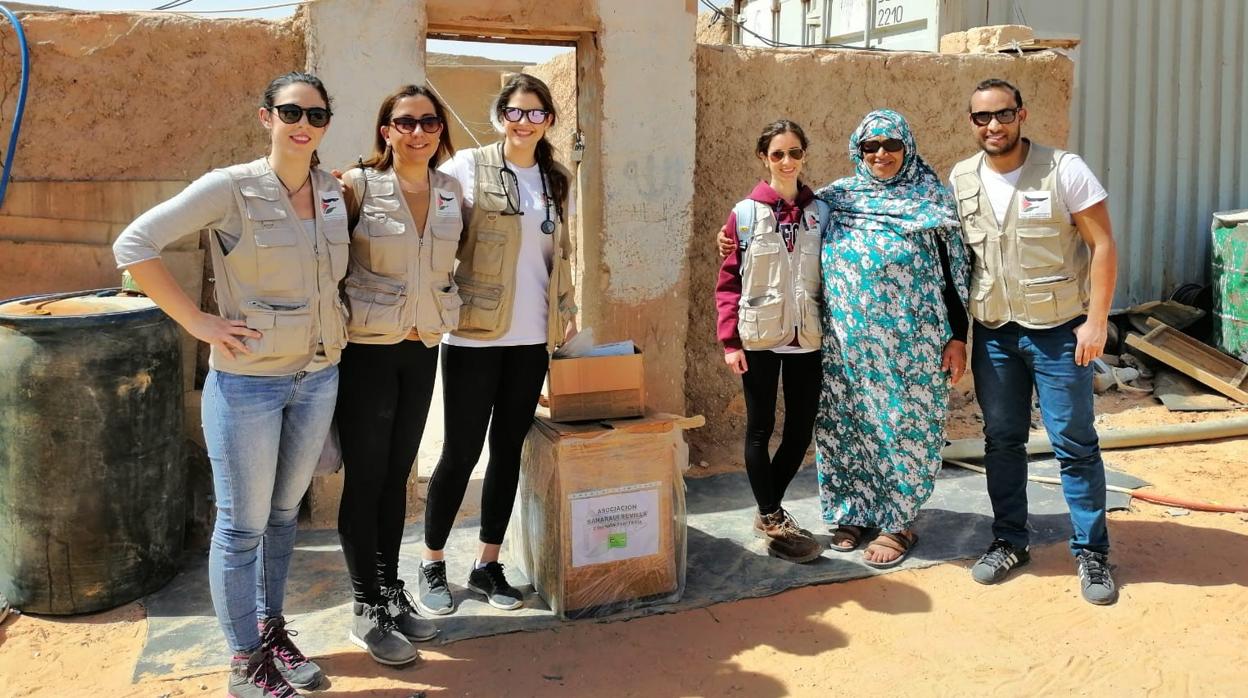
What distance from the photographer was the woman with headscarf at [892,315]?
351 cm

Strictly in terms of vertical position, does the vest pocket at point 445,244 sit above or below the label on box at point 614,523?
above

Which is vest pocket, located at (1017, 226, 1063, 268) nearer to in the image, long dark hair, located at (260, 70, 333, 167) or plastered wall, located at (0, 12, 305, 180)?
long dark hair, located at (260, 70, 333, 167)

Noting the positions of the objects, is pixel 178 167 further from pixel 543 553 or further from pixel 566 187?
pixel 543 553

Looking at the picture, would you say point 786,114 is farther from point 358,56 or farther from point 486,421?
point 486,421

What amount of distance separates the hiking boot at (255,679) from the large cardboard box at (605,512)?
0.97 metres

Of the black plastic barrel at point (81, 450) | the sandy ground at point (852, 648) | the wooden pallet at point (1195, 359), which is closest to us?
the sandy ground at point (852, 648)

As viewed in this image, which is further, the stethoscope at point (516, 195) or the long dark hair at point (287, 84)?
the stethoscope at point (516, 195)

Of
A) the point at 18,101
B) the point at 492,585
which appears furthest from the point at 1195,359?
the point at 18,101

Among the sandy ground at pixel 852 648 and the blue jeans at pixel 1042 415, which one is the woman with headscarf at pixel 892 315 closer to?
the blue jeans at pixel 1042 415

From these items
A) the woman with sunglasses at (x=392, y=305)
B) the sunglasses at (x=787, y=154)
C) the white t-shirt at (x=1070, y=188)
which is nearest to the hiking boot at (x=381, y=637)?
the woman with sunglasses at (x=392, y=305)

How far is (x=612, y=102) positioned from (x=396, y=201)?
189 centimetres

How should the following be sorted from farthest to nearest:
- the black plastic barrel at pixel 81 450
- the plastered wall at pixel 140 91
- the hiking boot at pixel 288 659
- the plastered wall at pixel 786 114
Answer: the plastered wall at pixel 786 114 → the plastered wall at pixel 140 91 → the black plastic barrel at pixel 81 450 → the hiking boot at pixel 288 659

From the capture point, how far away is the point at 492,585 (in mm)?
3402

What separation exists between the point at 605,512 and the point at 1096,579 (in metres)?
1.82
